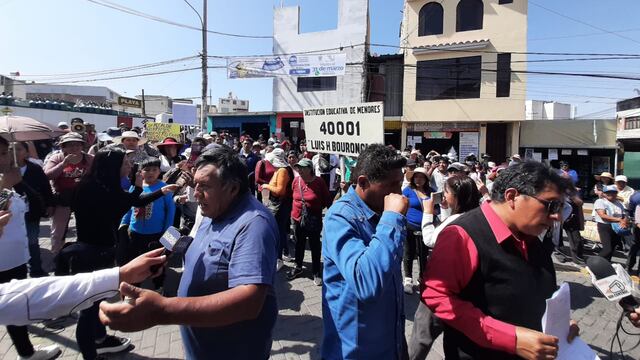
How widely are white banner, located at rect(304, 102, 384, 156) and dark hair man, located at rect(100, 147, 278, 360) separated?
81.5 inches

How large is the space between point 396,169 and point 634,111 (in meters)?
18.6

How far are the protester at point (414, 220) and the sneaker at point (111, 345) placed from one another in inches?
130

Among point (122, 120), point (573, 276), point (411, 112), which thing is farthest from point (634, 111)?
point (122, 120)

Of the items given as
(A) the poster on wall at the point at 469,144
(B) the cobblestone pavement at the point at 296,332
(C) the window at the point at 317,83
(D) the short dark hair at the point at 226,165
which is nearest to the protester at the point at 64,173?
(B) the cobblestone pavement at the point at 296,332

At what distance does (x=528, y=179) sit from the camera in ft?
5.60

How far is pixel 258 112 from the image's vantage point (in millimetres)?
22828

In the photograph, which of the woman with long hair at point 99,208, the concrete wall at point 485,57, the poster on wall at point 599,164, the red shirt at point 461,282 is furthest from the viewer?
the concrete wall at point 485,57

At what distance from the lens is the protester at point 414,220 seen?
15.9 ft

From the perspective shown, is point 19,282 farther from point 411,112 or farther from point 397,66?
point 397,66

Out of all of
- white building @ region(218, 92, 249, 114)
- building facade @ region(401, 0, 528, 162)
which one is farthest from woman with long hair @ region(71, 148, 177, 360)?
white building @ region(218, 92, 249, 114)

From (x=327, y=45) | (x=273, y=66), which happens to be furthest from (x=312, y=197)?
(x=327, y=45)

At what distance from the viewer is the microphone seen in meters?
1.89

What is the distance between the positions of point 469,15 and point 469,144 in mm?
6526

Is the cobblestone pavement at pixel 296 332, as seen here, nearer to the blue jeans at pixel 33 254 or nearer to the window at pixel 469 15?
the blue jeans at pixel 33 254
